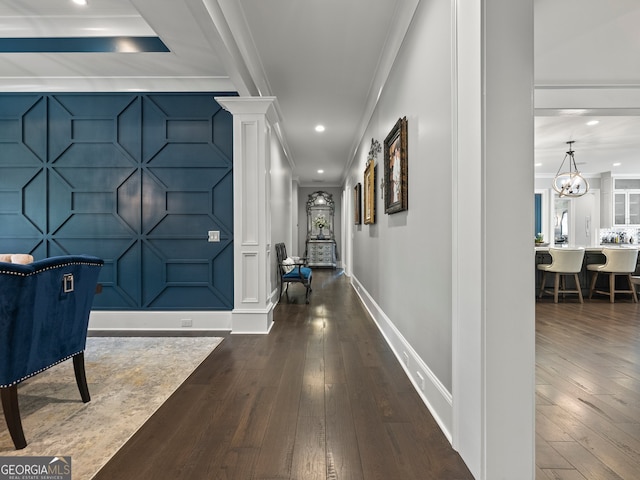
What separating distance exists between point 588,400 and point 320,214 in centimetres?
896

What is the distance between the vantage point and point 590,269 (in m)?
5.64

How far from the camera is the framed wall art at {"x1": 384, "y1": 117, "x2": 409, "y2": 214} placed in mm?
2549

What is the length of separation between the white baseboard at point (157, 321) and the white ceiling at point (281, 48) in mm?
2570

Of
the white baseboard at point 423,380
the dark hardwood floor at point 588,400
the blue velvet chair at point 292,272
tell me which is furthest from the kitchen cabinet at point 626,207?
the white baseboard at point 423,380

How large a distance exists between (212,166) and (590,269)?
21.1ft

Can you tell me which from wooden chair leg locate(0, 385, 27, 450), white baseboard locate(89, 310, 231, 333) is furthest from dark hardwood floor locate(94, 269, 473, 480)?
white baseboard locate(89, 310, 231, 333)

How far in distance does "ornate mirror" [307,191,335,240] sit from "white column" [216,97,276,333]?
688cm

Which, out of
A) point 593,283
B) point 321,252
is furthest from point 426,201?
point 321,252

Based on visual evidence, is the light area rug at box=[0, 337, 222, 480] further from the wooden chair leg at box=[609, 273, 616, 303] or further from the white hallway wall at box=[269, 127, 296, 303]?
the wooden chair leg at box=[609, 273, 616, 303]

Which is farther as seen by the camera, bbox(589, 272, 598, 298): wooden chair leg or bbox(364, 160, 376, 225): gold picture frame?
bbox(589, 272, 598, 298): wooden chair leg

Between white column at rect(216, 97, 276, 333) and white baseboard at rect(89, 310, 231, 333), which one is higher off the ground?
white column at rect(216, 97, 276, 333)

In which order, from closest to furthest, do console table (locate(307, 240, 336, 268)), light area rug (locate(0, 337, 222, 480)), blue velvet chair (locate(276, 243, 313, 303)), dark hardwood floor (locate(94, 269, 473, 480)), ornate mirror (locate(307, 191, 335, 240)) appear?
1. dark hardwood floor (locate(94, 269, 473, 480))
2. light area rug (locate(0, 337, 222, 480))
3. blue velvet chair (locate(276, 243, 313, 303))
4. console table (locate(307, 240, 336, 268))
5. ornate mirror (locate(307, 191, 335, 240))

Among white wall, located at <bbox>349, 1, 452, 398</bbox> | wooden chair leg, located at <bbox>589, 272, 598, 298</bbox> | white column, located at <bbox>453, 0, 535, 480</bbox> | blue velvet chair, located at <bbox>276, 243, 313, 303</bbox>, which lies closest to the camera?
white column, located at <bbox>453, 0, 535, 480</bbox>

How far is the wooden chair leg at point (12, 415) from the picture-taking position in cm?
156
